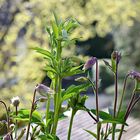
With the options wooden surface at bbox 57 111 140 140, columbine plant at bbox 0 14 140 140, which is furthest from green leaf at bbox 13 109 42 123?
wooden surface at bbox 57 111 140 140

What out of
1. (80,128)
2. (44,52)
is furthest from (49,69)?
(80,128)

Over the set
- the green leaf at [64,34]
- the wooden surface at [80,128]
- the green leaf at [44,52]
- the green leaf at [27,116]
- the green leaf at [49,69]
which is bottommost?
the wooden surface at [80,128]

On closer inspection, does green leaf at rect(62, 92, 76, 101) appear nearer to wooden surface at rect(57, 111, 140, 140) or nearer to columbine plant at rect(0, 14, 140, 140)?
columbine plant at rect(0, 14, 140, 140)

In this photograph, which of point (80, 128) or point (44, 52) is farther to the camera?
point (80, 128)

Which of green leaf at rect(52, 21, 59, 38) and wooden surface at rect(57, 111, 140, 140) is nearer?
green leaf at rect(52, 21, 59, 38)

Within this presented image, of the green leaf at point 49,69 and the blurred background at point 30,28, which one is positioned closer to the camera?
the green leaf at point 49,69

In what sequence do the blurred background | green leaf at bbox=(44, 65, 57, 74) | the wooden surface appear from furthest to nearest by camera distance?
the blurred background, the wooden surface, green leaf at bbox=(44, 65, 57, 74)

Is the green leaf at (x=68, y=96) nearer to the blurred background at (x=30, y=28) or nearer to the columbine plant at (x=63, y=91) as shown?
the columbine plant at (x=63, y=91)

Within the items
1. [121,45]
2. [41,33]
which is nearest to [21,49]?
[41,33]

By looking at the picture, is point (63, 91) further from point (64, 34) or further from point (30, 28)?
point (30, 28)

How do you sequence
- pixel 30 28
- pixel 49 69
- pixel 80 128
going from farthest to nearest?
pixel 30 28, pixel 80 128, pixel 49 69

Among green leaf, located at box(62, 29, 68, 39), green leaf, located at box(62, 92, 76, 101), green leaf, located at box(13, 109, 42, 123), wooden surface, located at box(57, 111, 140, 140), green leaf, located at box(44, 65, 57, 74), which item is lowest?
wooden surface, located at box(57, 111, 140, 140)

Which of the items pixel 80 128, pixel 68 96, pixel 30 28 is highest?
pixel 30 28

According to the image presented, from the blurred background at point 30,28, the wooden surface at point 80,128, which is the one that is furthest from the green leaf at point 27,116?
the blurred background at point 30,28
